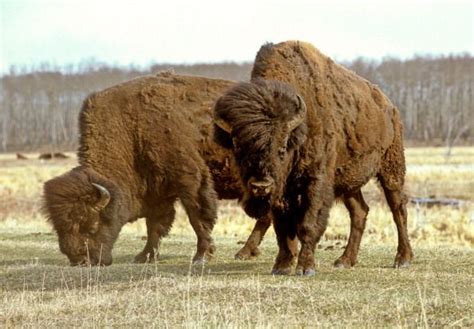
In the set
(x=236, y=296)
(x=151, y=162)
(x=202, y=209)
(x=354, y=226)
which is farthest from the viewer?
(x=151, y=162)

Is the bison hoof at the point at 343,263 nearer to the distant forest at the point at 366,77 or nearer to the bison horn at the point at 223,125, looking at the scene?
the bison horn at the point at 223,125

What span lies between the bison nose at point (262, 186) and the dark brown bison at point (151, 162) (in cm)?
408

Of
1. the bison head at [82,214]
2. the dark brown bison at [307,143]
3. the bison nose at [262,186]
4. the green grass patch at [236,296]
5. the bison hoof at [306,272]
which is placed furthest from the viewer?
the bison head at [82,214]

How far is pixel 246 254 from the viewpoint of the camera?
50.3 ft

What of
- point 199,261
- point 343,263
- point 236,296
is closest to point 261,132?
point 236,296

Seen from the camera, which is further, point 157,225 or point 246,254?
point 157,225

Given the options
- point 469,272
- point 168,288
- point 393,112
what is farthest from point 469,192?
point 168,288

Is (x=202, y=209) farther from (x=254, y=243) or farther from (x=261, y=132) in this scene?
(x=261, y=132)

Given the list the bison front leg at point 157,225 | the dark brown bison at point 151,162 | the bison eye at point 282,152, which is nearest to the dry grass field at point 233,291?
the bison front leg at point 157,225

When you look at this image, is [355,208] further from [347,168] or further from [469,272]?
[469,272]

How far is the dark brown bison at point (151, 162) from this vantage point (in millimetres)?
14414

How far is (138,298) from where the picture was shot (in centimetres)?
984

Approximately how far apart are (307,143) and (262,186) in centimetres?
134

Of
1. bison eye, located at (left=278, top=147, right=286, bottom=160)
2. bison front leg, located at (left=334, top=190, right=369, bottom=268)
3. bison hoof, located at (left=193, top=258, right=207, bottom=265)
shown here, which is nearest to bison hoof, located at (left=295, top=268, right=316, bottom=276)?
bison eye, located at (left=278, top=147, right=286, bottom=160)
